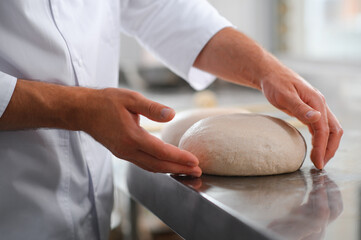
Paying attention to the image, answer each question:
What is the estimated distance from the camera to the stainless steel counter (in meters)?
0.54

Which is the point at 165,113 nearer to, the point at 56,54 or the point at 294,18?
the point at 56,54

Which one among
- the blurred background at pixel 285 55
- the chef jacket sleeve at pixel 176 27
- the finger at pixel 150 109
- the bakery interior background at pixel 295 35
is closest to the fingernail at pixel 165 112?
the finger at pixel 150 109

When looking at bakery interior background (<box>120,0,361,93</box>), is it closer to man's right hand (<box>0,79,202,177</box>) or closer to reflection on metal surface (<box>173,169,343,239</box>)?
reflection on metal surface (<box>173,169,343,239</box>)

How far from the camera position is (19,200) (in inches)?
34.0

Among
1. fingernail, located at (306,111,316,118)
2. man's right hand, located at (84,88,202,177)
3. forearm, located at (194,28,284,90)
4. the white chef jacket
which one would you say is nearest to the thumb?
fingernail, located at (306,111,316,118)

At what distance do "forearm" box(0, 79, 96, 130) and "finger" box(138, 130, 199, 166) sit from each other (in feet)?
0.35

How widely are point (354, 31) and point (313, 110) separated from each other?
2009mm

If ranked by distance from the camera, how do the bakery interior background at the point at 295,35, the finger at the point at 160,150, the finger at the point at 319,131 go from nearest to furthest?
the finger at the point at 160,150 < the finger at the point at 319,131 < the bakery interior background at the point at 295,35

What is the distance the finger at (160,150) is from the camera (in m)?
0.67

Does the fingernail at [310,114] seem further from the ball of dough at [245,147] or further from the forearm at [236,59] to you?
the forearm at [236,59]

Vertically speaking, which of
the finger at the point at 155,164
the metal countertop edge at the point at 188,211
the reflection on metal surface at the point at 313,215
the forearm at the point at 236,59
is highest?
the forearm at the point at 236,59

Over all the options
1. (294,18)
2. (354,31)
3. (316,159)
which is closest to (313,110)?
(316,159)

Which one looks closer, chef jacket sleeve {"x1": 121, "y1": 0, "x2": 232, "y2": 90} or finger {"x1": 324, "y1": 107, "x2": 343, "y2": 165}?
finger {"x1": 324, "y1": 107, "x2": 343, "y2": 165}

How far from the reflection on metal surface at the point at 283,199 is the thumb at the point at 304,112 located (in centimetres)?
9
